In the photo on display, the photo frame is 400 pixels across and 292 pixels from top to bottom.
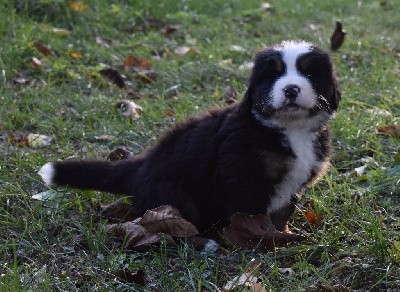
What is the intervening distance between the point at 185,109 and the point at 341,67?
2.04 m

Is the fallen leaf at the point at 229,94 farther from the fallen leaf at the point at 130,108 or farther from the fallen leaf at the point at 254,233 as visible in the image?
the fallen leaf at the point at 254,233

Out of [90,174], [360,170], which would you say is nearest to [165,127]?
[90,174]

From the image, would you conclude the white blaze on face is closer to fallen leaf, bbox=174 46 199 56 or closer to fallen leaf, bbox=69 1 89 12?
fallen leaf, bbox=174 46 199 56

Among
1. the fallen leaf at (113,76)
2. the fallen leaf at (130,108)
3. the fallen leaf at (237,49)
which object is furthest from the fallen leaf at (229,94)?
the fallen leaf at (237,49)

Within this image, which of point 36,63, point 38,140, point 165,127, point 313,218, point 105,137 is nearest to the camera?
point 313,218

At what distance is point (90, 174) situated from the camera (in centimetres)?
385

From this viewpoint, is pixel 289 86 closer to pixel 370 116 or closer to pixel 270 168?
pixel 270 168

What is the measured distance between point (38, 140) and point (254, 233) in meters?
1.95

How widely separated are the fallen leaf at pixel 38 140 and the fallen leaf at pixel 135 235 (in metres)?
1.40

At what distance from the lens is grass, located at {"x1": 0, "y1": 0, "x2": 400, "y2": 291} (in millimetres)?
3113

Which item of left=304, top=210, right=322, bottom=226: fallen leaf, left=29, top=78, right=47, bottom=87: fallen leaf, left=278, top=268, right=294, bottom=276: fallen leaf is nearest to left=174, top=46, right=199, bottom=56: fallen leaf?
left=29, top=78, right=47, bottom=87: fallen leaf

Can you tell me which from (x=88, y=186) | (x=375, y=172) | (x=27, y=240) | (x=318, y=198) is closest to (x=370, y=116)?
(x=375, y=172)

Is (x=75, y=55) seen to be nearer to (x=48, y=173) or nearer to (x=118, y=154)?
(x=118, y=154)

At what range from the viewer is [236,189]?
3.47 m
